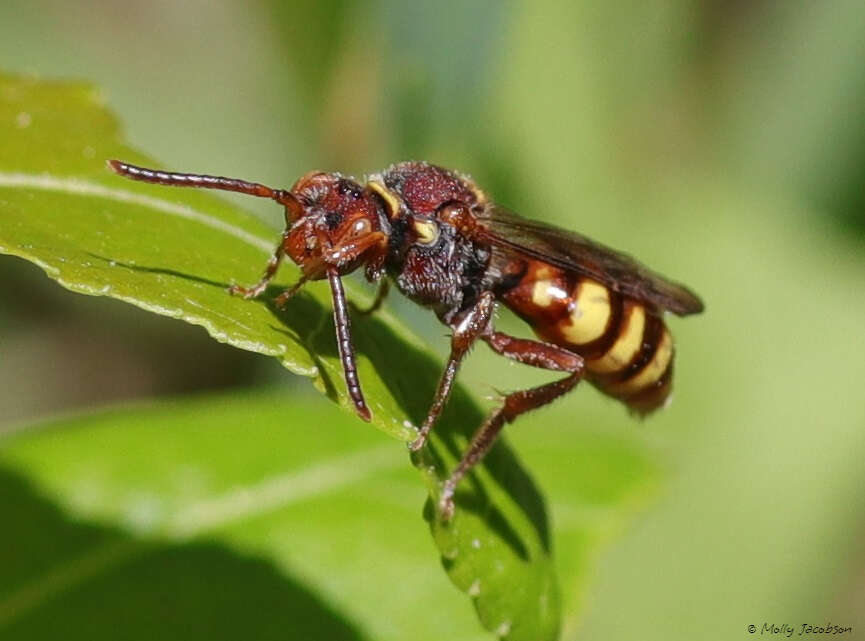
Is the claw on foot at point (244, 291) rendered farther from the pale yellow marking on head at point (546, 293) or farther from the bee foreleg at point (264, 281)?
the pale yellow marking on head at point (546, 293)

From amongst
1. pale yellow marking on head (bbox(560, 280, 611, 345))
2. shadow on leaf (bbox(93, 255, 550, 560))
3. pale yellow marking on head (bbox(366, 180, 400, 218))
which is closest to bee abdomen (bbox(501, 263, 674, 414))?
pale yellow marking on head (bbox(560, 280, 611, 345))

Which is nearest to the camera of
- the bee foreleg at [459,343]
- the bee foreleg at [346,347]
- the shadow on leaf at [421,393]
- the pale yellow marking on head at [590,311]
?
the bee foreleg at [346,347]

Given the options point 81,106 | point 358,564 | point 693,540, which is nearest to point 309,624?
point 358,564

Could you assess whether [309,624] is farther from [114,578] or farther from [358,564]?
[114,578]

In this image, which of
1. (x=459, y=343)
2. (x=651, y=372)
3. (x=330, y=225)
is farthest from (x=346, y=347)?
(x=651, y=372)

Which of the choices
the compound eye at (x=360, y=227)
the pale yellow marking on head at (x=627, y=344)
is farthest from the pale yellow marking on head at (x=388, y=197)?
the pale yellow marking on head at (x=627, y=344)

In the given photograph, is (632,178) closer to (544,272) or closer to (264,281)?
(544,272)
